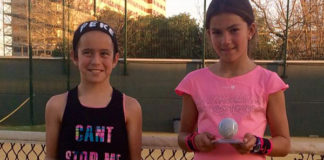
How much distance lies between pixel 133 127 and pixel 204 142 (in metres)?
0.46

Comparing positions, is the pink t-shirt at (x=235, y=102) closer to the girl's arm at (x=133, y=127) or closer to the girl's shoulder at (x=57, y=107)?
the girl's arm at (x=133, y=127)

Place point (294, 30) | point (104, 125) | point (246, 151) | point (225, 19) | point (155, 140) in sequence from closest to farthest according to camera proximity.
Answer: point (246, 151), point (225, 19), point (104, 125), point (155, 140), point (294, 30)

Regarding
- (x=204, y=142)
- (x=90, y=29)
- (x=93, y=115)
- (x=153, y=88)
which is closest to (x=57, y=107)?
(x=93, y=115)

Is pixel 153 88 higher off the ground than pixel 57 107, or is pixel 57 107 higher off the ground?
pixel 57 107

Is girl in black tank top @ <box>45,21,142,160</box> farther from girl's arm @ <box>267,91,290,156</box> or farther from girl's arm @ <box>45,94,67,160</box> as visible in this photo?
girl's arm @ <box>267,91,290,156</box>

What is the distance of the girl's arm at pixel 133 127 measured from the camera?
72.4 inches

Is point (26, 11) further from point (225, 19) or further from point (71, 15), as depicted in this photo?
point (225, 19)

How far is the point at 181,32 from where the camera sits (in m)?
11.3

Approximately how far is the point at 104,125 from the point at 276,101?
0.87m

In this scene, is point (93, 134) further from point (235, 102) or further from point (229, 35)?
point (229, 35)

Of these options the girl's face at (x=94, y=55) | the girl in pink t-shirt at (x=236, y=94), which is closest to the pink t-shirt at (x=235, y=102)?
the girl in pink t-shirt at (x=236, y=94)

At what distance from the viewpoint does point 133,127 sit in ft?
6.07

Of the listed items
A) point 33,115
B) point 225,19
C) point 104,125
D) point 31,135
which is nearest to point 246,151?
point 225,19

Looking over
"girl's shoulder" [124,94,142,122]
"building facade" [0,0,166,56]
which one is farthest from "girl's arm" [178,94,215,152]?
"building facade" [0,0,166,56]
